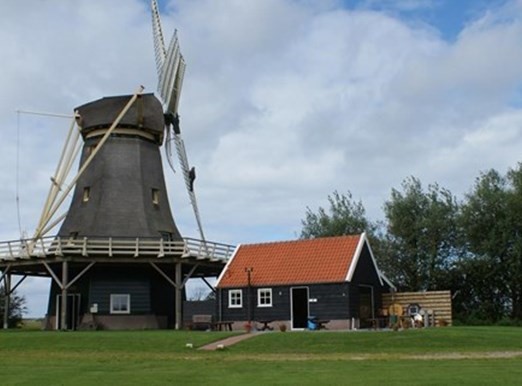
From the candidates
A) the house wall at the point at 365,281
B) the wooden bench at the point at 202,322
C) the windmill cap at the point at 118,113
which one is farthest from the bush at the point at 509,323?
the windmill cap at the point at 118,113

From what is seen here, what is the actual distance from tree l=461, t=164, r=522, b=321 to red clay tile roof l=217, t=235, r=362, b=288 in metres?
11.8

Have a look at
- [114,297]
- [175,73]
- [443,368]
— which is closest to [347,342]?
[443,368]

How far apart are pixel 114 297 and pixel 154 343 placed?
31.5ft

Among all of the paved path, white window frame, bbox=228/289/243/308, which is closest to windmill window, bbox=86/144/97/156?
white window frame, bbox=228/289/243/308

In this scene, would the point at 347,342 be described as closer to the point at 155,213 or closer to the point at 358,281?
the point at 358,281

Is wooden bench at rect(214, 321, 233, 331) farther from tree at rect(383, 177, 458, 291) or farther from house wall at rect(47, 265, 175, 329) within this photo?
tree at rect(383, 177, 458, 291)

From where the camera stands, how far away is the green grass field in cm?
1336

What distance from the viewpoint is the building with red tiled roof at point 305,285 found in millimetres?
28859

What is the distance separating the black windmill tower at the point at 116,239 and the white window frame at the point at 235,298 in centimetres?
245

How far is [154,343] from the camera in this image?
77.2 ft

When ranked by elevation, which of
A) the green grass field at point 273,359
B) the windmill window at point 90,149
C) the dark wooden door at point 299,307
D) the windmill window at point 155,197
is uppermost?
the windmill window at point 90,149

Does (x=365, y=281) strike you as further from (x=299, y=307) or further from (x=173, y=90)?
(x=173, y=90)

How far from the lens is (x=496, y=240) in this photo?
127ft

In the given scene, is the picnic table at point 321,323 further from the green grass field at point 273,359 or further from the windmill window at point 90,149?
the windmill window at point 90,149
